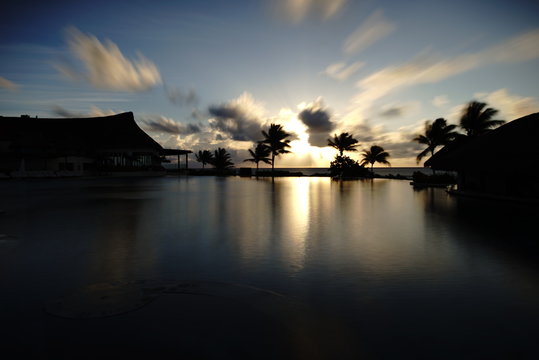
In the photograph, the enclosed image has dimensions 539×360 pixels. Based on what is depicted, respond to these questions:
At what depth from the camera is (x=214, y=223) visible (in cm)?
810

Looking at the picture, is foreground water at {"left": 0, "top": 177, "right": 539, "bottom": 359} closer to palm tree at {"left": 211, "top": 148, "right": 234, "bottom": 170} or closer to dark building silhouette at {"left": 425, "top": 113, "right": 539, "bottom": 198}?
dark building silhouette at {"left": 425, "top": 113, "right": 539, "bottom": 198}

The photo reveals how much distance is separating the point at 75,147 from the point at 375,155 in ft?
131

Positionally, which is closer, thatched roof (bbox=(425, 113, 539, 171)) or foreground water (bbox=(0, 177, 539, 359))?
foreground water (bbox=(0, 177, 539, 359))

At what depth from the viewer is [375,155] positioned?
143ft

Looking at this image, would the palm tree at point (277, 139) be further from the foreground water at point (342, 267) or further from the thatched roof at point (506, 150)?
the foreground water at point (342, 267)

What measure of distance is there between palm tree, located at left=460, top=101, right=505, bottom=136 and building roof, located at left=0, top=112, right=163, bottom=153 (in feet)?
122

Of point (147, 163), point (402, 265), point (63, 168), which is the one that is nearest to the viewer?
point (402, 265)

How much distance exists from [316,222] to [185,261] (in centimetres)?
447

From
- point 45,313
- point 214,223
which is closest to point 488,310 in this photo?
point 45,313

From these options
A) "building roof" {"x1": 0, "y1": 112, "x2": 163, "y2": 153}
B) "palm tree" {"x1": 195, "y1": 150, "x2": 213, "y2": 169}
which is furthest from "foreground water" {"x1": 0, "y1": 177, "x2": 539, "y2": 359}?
"palm tree" {"x1": 195, "y1": 150, "x2": 213, "y2": 169}

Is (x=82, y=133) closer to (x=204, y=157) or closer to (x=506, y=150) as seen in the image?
(x=204, y=157)

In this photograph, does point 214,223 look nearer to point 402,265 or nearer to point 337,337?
point 402,265

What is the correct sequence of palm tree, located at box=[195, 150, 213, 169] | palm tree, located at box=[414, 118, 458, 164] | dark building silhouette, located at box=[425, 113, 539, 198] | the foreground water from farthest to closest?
palm tree, located at box=[195, 150, 213, 169]
palm tree, located at box=[414, 118, 458, 164]
dark building silhouette, located at box=[425, 113, 539, 198]
the foreground water

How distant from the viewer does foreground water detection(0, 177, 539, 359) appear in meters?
2.71
